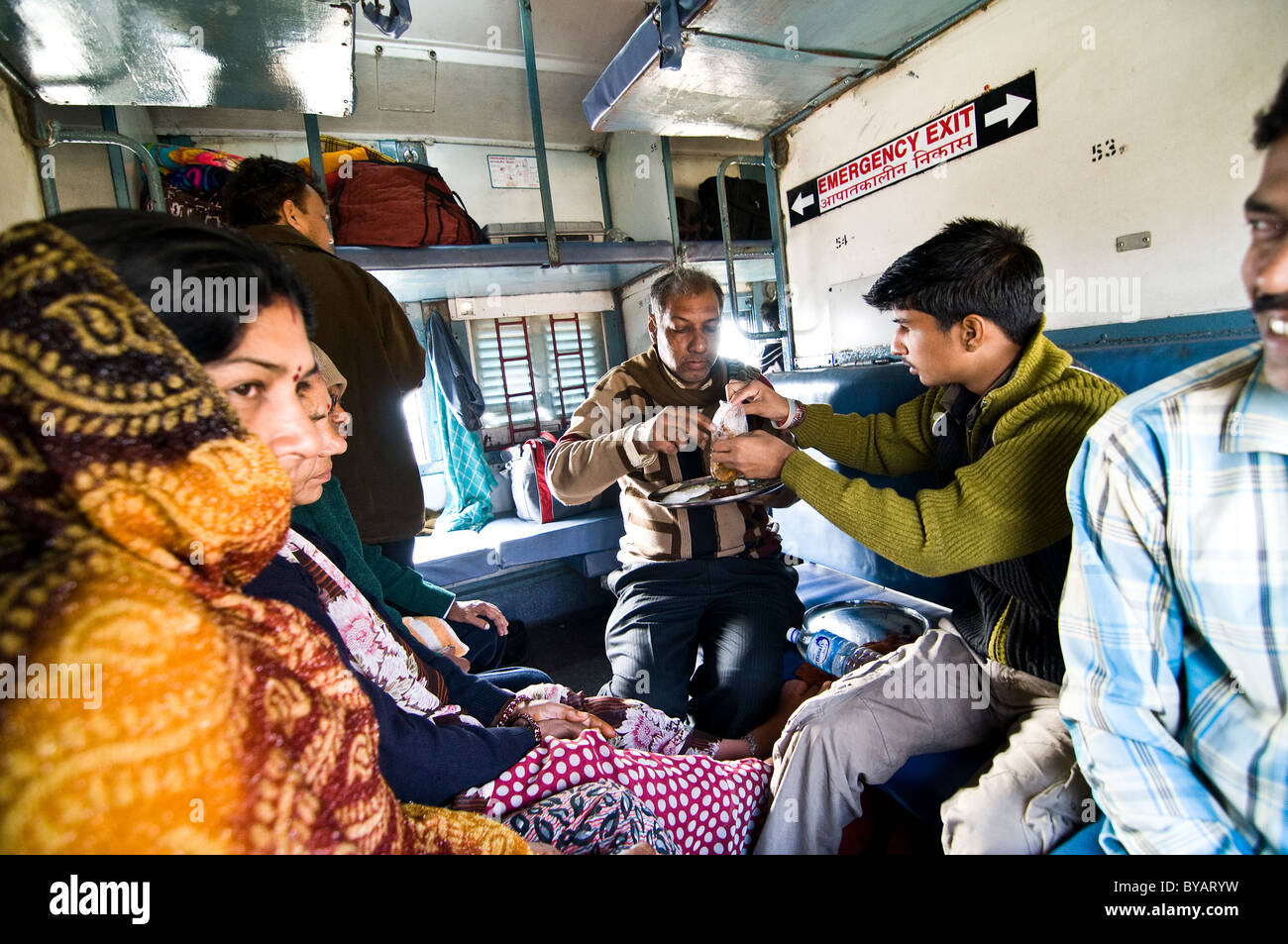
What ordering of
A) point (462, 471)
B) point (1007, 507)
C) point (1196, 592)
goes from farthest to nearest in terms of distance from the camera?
point (462, 471) < point (1007, 507) < point (1196, 592)

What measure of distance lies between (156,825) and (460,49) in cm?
492

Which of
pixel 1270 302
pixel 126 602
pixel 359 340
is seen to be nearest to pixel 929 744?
pixel 1270 302

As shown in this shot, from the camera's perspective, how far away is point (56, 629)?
46 centimetres

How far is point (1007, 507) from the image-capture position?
4.37 ft

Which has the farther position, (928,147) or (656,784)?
(928,147)

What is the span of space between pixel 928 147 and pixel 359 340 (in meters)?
2.44

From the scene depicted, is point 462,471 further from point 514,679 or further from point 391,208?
point 514,679

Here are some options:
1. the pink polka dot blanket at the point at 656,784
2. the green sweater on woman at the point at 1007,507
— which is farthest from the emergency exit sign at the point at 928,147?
the pink polka dot blanket at the point at 656,784

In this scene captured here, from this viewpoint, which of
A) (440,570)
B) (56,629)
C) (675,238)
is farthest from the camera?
(675,238)

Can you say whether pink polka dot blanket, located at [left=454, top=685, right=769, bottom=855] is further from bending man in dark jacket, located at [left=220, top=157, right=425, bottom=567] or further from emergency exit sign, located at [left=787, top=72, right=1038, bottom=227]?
emergency exit sign, located at [left=787, top=72, right=1038, bottom=227]

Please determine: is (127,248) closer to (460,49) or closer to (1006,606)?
(1006,606)

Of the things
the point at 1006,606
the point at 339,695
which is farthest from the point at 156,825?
the point at 1006,606

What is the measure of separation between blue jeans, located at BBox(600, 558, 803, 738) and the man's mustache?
66.7 inches

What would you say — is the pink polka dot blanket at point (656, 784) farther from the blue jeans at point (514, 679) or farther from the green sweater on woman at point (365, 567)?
the green sweater on woman at point (365, 567)
